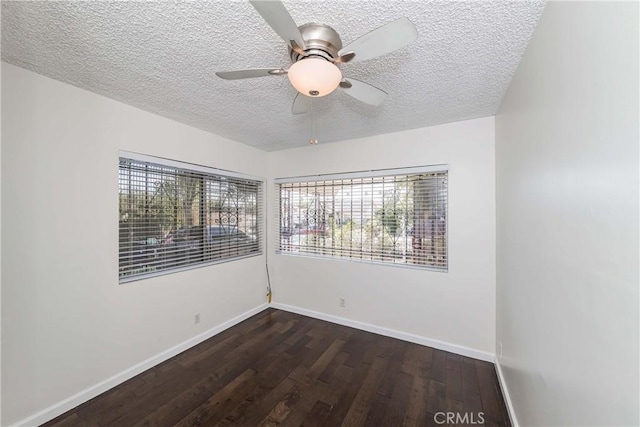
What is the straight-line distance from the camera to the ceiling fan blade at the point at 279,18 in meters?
0.85

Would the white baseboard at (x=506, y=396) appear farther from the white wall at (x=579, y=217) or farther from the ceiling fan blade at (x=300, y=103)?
the ceiling fan blade at (x=300, y=103)

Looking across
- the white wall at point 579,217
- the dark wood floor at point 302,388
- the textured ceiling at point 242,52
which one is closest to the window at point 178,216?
the textured ceiling at point 242,52

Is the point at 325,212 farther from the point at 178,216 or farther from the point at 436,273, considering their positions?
the point at 178,216

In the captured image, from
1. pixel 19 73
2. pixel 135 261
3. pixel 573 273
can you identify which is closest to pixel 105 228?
pixel 135 261

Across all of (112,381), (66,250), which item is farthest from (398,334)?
(66,250)

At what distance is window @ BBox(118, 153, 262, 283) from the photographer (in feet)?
7.25

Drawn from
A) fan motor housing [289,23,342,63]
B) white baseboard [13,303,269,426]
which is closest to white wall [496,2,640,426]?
fan motor housing [289,23,342,63]

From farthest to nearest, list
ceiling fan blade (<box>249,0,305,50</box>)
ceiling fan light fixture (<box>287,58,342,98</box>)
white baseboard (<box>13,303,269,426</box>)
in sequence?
white baseboard (<box>13,303,269,426</box>), ceiling fan light fixture (<box>287,58,342,98</box>), ceiling fan blade (<box>249,0,305,50</box>)

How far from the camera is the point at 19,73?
5.25 ft

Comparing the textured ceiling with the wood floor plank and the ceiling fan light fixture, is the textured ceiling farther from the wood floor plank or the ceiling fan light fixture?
the wood floor plank

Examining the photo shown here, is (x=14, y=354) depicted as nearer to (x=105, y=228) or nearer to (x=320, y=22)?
(x=105, y=228)

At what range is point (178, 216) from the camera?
2588mm

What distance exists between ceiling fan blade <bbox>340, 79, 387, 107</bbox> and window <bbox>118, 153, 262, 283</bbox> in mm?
1973

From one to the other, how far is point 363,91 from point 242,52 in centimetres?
76
